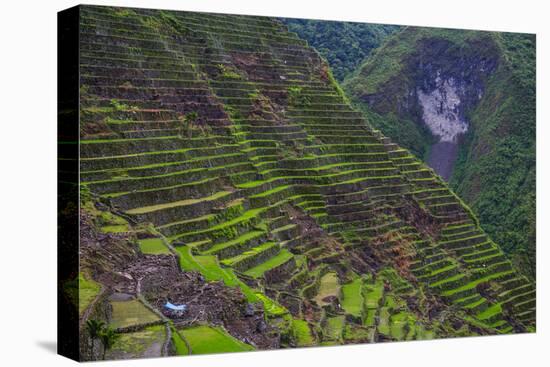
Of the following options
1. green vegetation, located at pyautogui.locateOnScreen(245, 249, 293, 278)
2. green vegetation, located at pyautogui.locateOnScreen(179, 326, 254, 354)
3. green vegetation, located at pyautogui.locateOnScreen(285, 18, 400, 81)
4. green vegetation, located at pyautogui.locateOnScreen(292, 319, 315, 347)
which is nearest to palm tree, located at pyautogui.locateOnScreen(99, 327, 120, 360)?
green vegetation, located at pyautogui.locateOnScreen(179, 326, 254, 354)

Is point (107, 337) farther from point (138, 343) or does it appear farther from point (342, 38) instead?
point (342, 38)

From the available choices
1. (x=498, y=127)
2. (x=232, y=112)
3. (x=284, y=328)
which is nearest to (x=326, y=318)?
(x=284, y=328)

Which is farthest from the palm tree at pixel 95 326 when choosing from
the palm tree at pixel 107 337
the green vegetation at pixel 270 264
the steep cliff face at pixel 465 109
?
the steep cliff face at pixel 465 109

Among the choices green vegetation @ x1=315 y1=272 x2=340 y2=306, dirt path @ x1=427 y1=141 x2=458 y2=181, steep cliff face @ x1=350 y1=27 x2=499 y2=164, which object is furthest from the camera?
dirt path @ x1=427 y1=141 x2=458 y2=181

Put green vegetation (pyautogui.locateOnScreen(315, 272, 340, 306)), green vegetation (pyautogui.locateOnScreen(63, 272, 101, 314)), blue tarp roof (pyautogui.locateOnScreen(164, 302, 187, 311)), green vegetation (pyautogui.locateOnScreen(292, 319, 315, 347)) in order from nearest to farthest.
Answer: green vegetation (pyautogui.locateOnScreen(63, 272, 101, 314)) → blue tarp roof (pyautogui.locateOnScreen(164, 302, 187, 311)) → green vegetation (pyautogui.locateOnScreen(292, 319, 315, 347)) → green vegetation (pyautogui.locateOnScreen(315, 272, 340, 306))

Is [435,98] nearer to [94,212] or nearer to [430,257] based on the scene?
[430,257]

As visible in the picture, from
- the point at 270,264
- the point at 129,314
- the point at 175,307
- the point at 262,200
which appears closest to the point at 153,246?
the point at 175,307

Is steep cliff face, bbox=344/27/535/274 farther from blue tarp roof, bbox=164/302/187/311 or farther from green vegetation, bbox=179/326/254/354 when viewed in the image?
blue tarp roof, bbox=164/302/187/311
